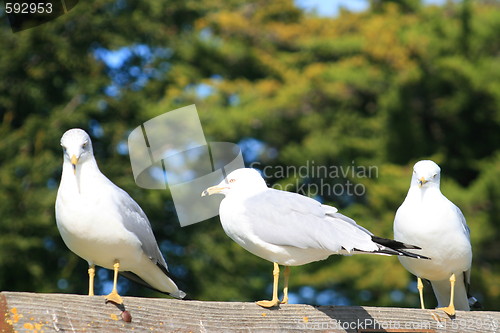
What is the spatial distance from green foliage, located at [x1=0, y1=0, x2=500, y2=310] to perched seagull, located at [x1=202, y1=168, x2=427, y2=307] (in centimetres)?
749

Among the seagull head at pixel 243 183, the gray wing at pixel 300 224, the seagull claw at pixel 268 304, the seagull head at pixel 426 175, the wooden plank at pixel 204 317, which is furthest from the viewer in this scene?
the seagull head at pixel 426 175

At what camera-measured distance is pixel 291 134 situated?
1468cm

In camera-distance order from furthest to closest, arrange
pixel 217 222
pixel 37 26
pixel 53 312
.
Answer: pixel 217 222 < pixel 37 26 < pixel 53 312

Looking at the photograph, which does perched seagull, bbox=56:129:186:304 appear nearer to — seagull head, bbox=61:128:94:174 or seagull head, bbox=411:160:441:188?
seagull head, bbox=61:128:94:174

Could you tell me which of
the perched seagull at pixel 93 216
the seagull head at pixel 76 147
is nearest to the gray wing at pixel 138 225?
the perched seagull at pixel 93 216

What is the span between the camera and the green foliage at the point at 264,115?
37.4ft

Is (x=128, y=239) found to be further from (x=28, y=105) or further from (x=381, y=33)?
(x=381, y=33)

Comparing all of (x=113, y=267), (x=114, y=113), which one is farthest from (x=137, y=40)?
(x=113, y=267)

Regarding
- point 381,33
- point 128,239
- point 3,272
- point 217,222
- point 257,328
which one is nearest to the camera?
point 257,328

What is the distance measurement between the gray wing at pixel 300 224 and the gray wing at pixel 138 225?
1.87ft

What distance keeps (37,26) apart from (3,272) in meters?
3.51

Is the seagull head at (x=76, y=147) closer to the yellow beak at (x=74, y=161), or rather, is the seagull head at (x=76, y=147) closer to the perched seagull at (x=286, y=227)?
the yellow beak at (x=74, y=161)

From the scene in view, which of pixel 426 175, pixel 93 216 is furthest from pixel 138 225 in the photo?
pixel 426 175

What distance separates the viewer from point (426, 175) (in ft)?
14.9
